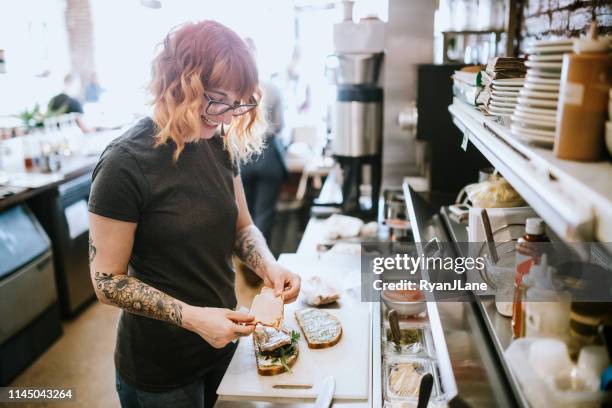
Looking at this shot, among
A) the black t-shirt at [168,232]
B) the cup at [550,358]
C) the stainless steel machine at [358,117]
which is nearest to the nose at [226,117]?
the black t-shirt at [168,232]

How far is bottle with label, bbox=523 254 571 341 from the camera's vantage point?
941mm

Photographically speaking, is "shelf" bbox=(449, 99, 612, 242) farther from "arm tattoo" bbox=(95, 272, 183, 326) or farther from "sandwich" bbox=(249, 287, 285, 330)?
"arm tattoo" bbox=(95, 272, 183, 326)

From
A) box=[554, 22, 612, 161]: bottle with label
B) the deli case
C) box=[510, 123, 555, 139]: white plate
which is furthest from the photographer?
the deli case

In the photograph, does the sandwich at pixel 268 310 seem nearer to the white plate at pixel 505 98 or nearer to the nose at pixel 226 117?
the nose at pixel 226 117

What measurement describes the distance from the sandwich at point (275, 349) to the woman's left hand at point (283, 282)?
12 centimetres

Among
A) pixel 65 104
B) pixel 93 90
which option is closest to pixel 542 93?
pixel 65 104

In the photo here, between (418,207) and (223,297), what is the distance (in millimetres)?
902

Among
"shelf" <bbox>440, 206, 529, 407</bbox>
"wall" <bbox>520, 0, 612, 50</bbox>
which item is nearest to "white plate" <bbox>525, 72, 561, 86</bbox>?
"shelf" <bbox>440, 206, 529, 407</bbox>

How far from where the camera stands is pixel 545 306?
951 millimetres

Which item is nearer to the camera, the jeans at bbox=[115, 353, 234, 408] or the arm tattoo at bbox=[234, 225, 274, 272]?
the jeans at bbox=[115, 353, 234, 408]

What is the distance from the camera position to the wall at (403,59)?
2.91 meters

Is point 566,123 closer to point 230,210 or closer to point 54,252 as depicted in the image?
point 230,210

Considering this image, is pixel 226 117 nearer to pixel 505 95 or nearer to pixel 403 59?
pixel 505 95

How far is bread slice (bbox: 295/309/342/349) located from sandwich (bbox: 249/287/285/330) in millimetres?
172
